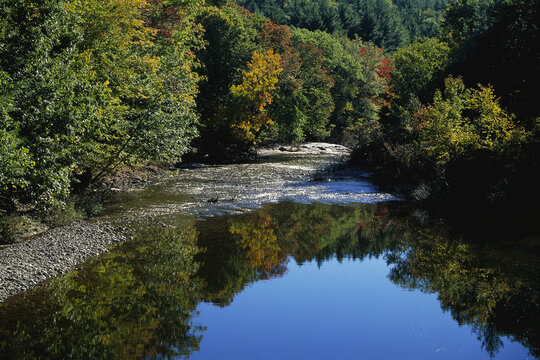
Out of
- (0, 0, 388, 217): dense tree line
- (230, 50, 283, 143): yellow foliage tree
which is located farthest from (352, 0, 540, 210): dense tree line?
(0, 0, 388, 217): dense tree line

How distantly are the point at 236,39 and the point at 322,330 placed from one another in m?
41.7

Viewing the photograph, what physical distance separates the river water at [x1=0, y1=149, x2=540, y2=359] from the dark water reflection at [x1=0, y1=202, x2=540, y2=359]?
0.04 meters

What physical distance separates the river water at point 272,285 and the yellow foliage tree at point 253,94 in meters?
22.2

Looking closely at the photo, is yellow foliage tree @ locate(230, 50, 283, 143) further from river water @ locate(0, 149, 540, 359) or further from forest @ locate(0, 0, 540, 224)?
river water @ locate(0, 149, 540, 359)

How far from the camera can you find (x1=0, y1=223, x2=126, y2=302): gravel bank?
12570mm

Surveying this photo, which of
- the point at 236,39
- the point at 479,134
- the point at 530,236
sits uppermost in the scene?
the point at 236,39

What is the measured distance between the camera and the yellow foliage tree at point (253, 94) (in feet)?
147

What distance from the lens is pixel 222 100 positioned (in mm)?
47719

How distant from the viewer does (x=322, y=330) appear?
442 inches

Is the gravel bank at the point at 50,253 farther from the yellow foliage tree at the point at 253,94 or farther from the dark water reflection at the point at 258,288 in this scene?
the yellow foliage tree at the point at 253,94

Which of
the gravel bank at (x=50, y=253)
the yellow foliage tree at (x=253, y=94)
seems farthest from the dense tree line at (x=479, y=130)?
the gravel bank at (x=50, y=253)

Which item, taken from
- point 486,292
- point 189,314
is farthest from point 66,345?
point 486,292

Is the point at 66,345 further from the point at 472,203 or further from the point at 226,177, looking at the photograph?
the point at 226,177

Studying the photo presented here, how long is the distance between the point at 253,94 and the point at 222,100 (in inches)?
164
